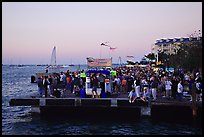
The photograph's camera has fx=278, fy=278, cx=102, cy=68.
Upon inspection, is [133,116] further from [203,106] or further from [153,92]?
[203,106]

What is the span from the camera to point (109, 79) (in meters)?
21.3

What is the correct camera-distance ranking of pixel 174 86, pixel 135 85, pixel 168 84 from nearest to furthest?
pixel 174 86
pixel 168 84
pixel 135 85

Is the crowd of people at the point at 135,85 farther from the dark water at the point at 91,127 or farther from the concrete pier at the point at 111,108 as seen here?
the dark water at the point at 91,127

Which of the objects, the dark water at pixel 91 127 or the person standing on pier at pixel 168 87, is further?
the person standing on pier at pixel 168 87

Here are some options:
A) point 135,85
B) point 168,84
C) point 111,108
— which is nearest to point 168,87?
point 168,84

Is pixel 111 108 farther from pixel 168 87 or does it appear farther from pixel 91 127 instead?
pixel 168 87

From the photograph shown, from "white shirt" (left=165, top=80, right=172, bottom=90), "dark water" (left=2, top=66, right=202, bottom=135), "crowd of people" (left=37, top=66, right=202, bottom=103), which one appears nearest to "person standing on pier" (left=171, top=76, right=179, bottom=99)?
"crowd of people" (left=37, top=66, right=202, bottom=103)

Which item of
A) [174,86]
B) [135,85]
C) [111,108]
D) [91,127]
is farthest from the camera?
[111,108]

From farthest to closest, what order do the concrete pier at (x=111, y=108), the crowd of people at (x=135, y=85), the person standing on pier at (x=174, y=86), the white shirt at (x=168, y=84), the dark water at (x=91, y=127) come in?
the white shirt at (x=168, y=84) < the person standing on pier at (x=174, y=86) < the crowd of people at (x=135, y=85) < the concrete pier at (x=111, y=108) < the dark water at (x=91, y=127)

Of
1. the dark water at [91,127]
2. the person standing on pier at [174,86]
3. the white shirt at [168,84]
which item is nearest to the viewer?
the dark water at [91,127]

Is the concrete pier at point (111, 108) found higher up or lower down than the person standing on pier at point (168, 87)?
lower down

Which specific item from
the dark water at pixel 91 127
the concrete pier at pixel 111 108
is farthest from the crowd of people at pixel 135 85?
the dark water at pixel 91 127

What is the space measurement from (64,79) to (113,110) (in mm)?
6299

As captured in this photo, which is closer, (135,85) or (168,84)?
(168,84)
